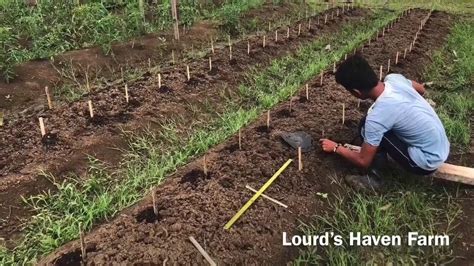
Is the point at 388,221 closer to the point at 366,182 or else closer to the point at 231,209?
the point at 366,182

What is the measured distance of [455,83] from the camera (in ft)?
19.0

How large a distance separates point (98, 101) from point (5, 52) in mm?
1827

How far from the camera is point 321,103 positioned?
15.8 ft

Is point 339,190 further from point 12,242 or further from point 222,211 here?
point 12,242

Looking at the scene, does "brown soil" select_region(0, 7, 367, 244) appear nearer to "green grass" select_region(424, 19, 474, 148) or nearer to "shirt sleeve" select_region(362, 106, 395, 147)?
"shirt sleeve" select_region(362, 106, 395, 147)

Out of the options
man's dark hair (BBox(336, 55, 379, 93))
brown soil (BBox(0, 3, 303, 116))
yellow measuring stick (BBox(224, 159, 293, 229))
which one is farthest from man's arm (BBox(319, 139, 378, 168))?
brown soil (BBox(0, 3, 303, 116))

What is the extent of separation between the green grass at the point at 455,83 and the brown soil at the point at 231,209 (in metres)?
1.01

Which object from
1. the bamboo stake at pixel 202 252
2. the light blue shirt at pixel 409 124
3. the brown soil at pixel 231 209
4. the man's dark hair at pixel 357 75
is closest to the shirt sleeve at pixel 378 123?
the light blue shirt at pixel 409 124

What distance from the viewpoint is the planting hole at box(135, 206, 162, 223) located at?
2955mm

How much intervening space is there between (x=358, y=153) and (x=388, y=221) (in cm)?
53

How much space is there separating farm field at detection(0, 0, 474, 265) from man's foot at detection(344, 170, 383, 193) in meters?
0.08

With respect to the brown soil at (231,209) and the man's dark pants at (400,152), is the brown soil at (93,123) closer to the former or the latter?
the brown soil at (231,209)

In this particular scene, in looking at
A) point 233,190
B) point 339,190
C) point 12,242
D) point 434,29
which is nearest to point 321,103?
point 339,190

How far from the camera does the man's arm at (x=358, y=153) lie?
311 cm
